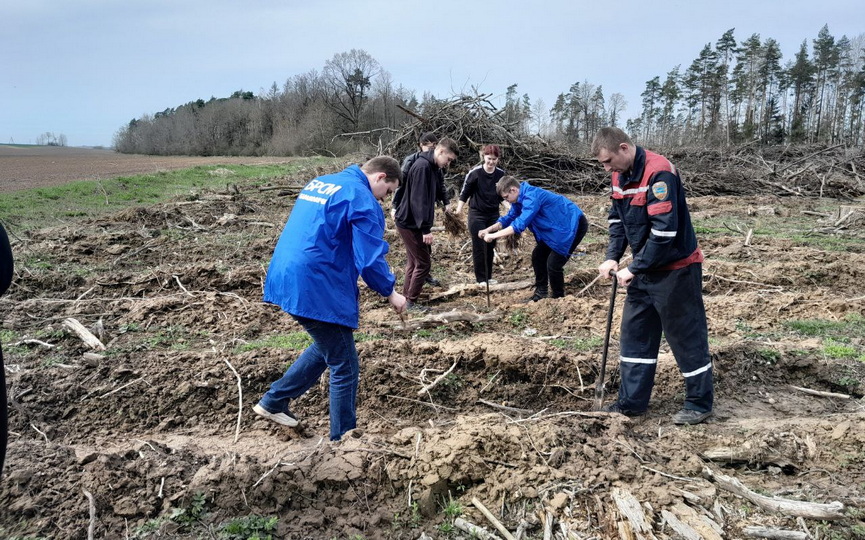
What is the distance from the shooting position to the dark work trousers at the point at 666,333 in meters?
3.81

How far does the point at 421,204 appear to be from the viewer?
6.59 meters

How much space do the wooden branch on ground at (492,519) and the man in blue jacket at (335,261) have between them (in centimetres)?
116

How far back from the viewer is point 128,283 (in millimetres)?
7785

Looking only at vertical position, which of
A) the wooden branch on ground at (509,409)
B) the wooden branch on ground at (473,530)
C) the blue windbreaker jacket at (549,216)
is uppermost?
the blue windbreaker jacket at (549,216)

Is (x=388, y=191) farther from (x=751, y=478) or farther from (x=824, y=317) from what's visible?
(x=824, y=317)

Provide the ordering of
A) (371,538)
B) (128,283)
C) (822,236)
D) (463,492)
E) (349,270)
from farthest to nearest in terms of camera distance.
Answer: (822,236)
(128,283)
(349,270)
(463,492)
(371,538)

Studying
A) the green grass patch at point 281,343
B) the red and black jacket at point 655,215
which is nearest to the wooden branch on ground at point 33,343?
the green grass patch at point 281,343

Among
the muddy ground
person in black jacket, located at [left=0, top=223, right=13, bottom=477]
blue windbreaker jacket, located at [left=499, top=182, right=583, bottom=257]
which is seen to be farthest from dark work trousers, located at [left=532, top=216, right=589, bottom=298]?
person in black jacket, located at [left=0, top=223, right=13, bottom=477]

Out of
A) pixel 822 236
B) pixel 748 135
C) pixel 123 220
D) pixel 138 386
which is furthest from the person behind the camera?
pixel 748 135

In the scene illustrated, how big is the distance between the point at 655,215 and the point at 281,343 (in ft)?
12.1

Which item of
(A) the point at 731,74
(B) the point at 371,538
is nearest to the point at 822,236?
(B) the point at 371,538

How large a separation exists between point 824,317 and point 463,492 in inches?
210

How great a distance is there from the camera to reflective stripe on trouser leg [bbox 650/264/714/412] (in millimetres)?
3797

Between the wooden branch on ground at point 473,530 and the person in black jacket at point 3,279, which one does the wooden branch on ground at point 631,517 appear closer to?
the wooden branch on ground at point 473,530
